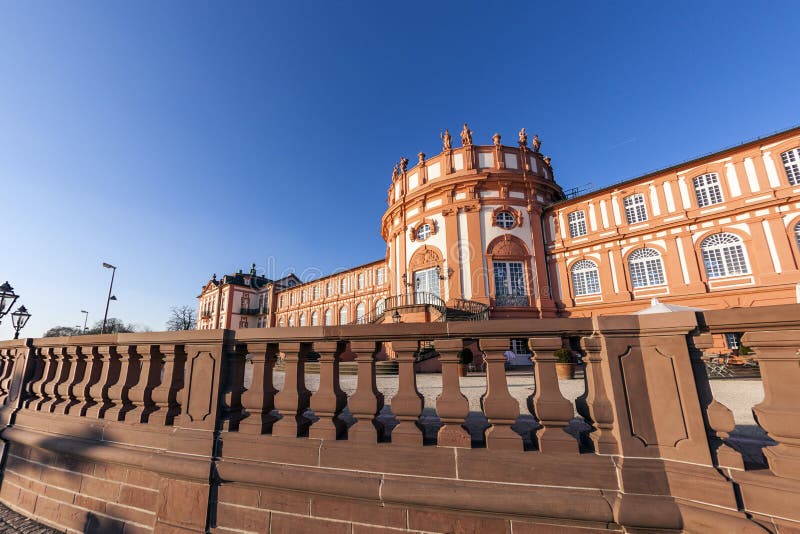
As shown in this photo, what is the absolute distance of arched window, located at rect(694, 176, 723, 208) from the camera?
656 inches

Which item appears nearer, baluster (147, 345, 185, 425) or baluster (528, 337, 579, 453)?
baluster (528, 337, 579, 453)

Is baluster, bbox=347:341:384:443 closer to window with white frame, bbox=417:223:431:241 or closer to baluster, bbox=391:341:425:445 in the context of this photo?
baluster, bbox=391:341:425:445

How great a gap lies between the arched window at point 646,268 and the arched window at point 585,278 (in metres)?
1.76

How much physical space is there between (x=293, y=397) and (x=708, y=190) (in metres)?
22.7

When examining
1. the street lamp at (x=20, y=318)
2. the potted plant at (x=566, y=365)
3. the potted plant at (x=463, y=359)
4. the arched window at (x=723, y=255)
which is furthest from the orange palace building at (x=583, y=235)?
the street lamp at (x=20, y=318)

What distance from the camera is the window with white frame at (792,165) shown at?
14.9 m

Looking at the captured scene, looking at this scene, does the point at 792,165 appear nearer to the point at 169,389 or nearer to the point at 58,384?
the point at 169,389

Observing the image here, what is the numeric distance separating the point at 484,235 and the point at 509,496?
62.4ft

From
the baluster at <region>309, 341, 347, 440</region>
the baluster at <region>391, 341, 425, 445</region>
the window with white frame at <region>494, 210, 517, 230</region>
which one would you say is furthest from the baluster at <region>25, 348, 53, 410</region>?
the window with white frame at <region>494, 210, 517, 230</region>

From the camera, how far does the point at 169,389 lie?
295 cm

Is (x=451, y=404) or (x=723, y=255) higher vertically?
(x=723, y=255)

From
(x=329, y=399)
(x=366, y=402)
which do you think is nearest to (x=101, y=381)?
(x=329, y=399)

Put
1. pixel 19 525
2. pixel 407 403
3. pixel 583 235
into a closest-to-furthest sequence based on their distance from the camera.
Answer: pixel 407 403, pixel 19 525, pixel 583 235

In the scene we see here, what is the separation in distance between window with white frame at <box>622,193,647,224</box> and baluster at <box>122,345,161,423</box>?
2251 centimetres
